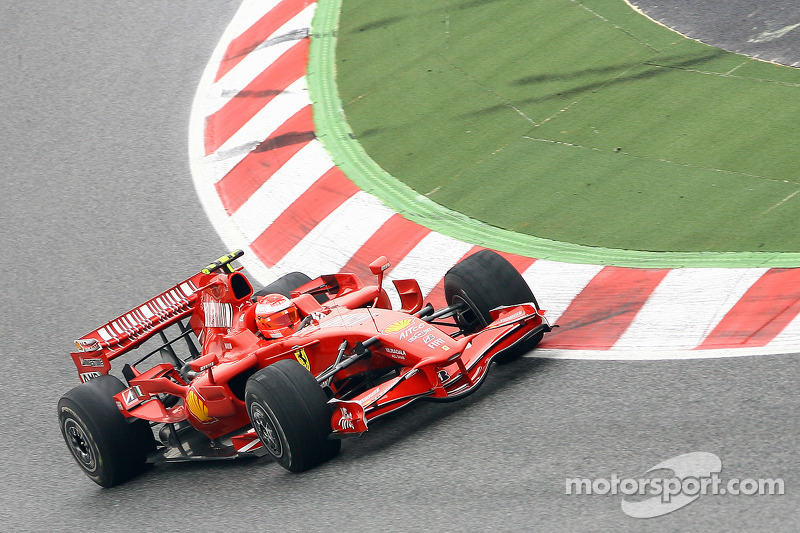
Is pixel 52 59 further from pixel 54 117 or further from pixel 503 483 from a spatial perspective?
pixel 503 483

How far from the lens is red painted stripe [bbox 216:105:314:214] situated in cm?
982

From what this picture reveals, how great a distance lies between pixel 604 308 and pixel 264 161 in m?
4.39

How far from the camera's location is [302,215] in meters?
9.22

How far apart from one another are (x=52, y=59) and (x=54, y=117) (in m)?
1.42

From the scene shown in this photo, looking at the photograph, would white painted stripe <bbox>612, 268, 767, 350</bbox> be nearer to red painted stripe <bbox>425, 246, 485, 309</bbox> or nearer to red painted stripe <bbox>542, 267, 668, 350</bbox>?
red painted stripe <bbox>542, 267, 668, 350</bbox>

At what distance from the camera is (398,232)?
857 cm

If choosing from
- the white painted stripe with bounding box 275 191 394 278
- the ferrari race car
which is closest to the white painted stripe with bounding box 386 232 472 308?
the white painted stripe with bounding box 275 191 394 278

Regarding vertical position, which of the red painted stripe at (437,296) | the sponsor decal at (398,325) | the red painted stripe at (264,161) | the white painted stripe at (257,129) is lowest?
→ the red painted stripe at (437,296)

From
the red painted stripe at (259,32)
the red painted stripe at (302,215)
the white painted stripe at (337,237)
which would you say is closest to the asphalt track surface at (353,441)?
the red painted stripe at (302,215)

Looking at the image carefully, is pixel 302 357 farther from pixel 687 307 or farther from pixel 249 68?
pixel 249 68

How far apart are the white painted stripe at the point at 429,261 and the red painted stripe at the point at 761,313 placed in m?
2.32

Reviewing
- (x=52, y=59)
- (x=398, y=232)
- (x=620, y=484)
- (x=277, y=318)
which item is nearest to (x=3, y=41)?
(x=52, y=59)

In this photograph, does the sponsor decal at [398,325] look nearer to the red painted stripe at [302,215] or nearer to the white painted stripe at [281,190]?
the red painted stripe at [302,215]

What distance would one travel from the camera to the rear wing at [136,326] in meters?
7.10
